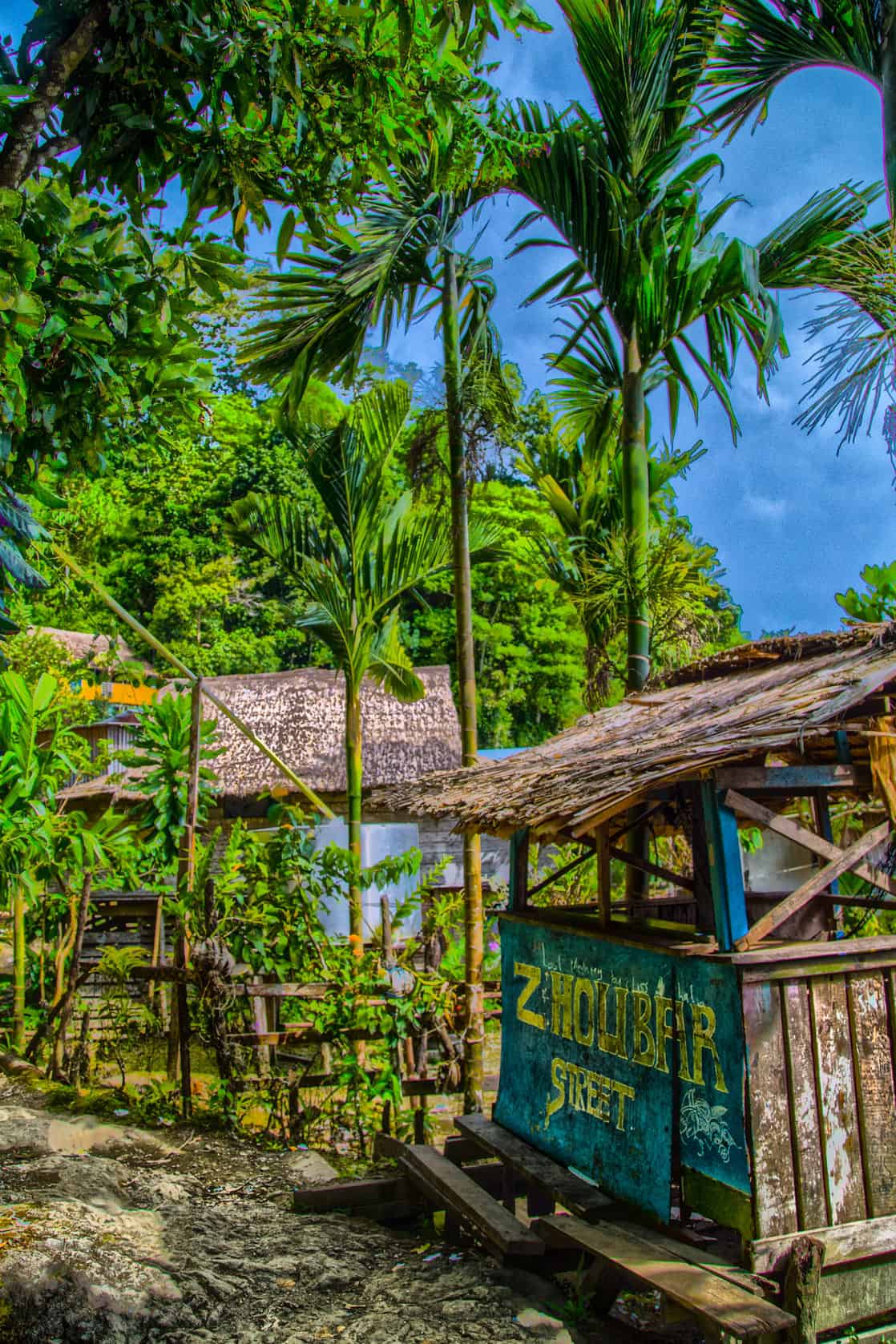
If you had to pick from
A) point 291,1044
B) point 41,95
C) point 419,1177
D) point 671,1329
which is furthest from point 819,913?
point 41,95

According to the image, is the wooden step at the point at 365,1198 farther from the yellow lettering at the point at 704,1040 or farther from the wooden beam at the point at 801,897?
the wooden beam at the point at 801,897

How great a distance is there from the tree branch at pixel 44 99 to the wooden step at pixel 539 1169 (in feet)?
15.6

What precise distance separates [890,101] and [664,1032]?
386cm

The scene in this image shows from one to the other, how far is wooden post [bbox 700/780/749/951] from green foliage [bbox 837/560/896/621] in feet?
13.7

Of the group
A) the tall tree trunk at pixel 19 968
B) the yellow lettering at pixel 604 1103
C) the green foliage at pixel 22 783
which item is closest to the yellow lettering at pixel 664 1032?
the yellow lettering at pixel 604 1103

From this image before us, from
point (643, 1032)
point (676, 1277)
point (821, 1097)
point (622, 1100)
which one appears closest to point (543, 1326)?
point (676, 1277)

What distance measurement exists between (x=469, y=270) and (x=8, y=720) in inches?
207

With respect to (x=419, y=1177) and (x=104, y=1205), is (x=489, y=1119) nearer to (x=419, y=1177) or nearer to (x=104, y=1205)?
(x=419, y=1177)

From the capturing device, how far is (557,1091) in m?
5.38

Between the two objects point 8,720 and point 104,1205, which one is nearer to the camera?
point 104,1205

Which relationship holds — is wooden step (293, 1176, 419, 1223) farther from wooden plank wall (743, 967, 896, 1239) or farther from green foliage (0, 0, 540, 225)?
green foliage (0, 0, 540, 225)

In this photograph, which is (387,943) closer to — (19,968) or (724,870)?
(19,968)

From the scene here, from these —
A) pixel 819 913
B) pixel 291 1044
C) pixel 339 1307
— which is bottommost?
pixel 339 1307

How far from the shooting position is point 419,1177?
5816 millimetres
